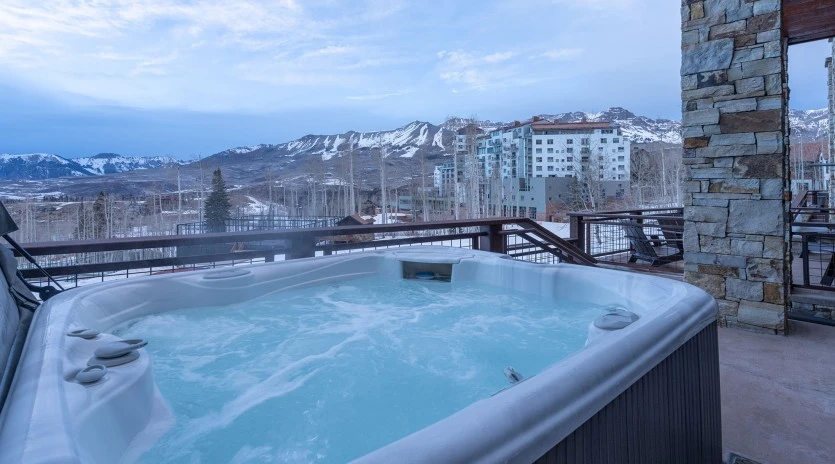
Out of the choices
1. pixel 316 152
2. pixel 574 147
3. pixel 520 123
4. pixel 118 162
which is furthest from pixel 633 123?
pixel 118 162

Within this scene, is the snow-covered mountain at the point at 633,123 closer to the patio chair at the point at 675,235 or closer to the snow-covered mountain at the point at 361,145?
the snow-covered mountain at the point at 361,145

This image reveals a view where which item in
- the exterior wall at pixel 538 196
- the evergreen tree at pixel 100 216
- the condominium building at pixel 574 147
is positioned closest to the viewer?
the evergreen tree at pixel 100 216

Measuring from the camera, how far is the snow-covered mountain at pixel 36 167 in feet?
30.1

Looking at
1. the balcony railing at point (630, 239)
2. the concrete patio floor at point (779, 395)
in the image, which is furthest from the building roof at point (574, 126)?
the concrete patio floor at point (779, 395)

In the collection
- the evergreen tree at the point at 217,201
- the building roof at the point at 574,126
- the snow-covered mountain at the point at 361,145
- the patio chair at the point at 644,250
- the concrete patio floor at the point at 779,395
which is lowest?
the concrete patio floor at the point at 779,395

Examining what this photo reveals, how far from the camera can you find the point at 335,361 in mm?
1725

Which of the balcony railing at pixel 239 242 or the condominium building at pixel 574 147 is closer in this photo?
the balcony railing at pixel 239 242

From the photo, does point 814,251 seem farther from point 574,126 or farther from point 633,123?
point 633,123

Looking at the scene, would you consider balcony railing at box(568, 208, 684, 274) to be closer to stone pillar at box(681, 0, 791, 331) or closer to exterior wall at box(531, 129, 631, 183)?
stone pillar at box(681, 0, 791, 331)

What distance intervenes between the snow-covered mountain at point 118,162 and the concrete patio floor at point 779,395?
16.6 metres

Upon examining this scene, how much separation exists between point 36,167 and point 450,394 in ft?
43.6

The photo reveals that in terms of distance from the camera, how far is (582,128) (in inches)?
1481

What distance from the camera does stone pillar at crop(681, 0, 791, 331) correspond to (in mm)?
2594

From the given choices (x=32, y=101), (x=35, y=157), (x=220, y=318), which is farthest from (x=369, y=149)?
(x=220, y=318)
